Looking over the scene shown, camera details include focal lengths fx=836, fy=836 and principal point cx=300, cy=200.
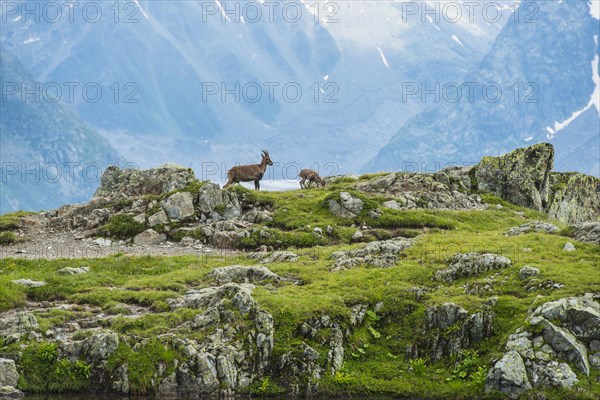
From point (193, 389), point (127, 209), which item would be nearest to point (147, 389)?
point (193, 389)

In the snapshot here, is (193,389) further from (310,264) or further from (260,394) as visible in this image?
(310,264)

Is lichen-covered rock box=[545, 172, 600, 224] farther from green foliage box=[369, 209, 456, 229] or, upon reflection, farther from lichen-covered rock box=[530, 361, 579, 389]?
lichen-covered rock box=[530, 361, 579, 389]

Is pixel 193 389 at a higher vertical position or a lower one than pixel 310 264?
lower

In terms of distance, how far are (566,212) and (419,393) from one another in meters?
47.2

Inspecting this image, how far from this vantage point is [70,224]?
2286 inches

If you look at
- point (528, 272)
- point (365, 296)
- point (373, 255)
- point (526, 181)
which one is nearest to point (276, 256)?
point (373, 255)

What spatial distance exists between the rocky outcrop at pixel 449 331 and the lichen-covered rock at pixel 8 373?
15.8 m

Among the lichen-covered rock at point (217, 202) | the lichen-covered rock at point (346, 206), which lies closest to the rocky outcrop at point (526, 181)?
the lichen-covered rock at point (346, 206)

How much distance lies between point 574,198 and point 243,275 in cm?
4555

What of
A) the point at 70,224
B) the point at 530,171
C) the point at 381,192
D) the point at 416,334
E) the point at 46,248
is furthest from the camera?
the point at 530,171

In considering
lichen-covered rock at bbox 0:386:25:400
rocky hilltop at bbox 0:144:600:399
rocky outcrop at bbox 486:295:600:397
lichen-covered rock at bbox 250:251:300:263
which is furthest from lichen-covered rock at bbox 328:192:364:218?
lichen-covered rock at bbox 0:386:25:400

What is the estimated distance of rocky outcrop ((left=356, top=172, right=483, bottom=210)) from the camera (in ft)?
218

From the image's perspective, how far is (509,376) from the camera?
31812 mm

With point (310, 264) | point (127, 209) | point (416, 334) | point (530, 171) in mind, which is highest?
point (530, 171)
